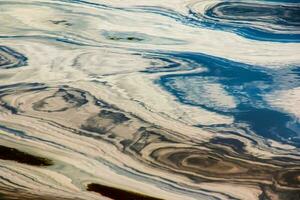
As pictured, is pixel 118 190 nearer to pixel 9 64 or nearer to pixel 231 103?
pixel 231 103

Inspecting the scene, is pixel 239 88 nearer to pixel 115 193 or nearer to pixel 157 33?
pixel 157 33

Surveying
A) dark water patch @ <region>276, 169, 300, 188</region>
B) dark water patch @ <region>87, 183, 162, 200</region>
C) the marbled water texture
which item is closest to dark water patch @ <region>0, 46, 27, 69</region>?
the marbled water texture

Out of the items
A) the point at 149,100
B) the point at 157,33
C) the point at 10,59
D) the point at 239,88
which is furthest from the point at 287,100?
the point at 10,59

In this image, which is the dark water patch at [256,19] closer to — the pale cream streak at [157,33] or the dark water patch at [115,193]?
the pale cream streak at [157,33]

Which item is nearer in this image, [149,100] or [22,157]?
[22,157]

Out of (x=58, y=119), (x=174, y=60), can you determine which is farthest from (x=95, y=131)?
(x=174, y=60)
